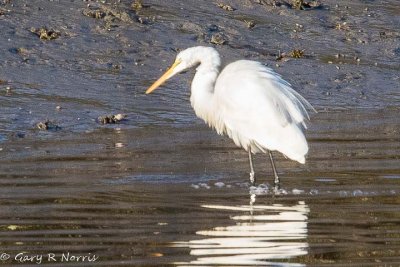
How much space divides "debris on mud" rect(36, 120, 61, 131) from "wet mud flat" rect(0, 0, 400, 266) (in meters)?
0.02

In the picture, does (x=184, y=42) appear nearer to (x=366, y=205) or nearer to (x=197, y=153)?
(x=197, y=153)

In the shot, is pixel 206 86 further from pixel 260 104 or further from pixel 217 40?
pixel 217 40

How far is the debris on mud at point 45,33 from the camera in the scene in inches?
698

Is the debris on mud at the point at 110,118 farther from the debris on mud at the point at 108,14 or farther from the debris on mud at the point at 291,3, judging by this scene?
the debris on mud at the point at 291,3

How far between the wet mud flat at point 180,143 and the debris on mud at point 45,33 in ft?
0.07

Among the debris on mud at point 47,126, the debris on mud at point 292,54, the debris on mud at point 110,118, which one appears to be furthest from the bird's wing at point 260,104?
the debris on mud at point 292,54

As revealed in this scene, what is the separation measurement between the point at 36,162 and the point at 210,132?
346cm

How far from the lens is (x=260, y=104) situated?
37.2ft

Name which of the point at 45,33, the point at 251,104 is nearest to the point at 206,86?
the point at 251,104

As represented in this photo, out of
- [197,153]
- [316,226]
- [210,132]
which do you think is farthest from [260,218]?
[210,132]

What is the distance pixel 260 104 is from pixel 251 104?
155 mm

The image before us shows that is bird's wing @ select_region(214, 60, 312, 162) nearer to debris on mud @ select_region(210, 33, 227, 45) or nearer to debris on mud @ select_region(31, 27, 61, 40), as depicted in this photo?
debris on mud @ select_region(31, 27, 61, 40)

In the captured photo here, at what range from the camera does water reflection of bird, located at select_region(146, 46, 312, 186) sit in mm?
11219

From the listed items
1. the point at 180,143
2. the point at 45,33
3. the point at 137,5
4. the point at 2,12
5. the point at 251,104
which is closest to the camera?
the point at 251,104
